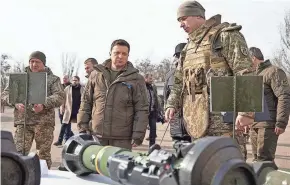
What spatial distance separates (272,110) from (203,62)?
247 centimetres

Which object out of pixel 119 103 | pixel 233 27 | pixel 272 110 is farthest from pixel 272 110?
pixel 233 27

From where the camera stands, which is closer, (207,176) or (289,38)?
(207,176)

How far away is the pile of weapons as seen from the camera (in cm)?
166

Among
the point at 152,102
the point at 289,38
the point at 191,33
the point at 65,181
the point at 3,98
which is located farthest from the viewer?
the point at 289,38

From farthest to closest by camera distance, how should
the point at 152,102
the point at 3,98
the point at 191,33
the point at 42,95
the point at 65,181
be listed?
the point at 152,102, the point at 3,98, the point at 191,33, the point at 42,95, the point at 65,181

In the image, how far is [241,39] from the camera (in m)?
3.33

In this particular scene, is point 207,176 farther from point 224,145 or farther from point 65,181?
point 65,181

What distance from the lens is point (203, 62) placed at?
3467 millimetres

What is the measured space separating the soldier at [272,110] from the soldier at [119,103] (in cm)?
163

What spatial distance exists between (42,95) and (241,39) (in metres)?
1.44

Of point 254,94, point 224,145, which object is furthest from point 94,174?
point 224,145

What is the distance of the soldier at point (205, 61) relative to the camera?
331 centimetres

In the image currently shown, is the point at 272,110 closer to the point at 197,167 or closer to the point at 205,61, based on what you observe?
the point at 205,61

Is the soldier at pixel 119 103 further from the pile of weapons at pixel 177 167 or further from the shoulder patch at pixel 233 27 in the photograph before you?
the pile of weapons at pixel 177 167
